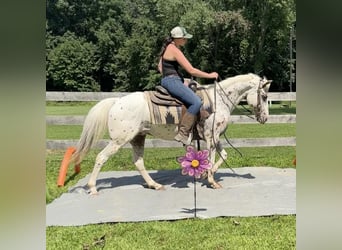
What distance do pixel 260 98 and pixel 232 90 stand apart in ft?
0.90

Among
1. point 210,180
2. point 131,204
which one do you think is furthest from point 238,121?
point 131,204

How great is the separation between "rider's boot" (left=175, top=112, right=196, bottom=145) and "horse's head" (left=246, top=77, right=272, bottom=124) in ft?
2.30

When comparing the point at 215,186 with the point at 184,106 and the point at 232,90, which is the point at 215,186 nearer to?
the point at 184,106

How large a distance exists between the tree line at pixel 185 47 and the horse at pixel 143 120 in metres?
10.9

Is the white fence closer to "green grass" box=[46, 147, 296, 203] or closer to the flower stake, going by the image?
"green grass" box=[46, 147, 296, 203]

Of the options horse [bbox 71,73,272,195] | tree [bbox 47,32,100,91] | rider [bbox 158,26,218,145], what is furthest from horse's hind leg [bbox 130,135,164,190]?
tree [bbox 47,32,100,91]

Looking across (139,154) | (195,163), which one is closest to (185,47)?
(139,154)

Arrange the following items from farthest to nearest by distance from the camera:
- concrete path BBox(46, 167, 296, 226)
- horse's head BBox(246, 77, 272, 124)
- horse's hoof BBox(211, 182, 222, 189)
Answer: horse's head BBox(246, 77, 272, 124) < horse's hoof BBox(211, 182, 222, 189) < concrete path BBox(46, 167, 296, 226)

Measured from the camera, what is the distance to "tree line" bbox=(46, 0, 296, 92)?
16.4 metres

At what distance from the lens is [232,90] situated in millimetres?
3734

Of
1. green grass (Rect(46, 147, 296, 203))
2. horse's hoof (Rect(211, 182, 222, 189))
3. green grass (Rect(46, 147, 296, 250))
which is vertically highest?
green grass (Rect(46, 147, 296, 250))

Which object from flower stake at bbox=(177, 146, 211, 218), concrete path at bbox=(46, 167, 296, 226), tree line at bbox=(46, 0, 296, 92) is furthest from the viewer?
tree line at bbox=(46, 0, 296, 92)

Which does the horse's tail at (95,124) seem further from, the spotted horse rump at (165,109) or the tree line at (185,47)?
the tree line at (185,47)

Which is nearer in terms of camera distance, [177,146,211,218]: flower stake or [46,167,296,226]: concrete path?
[177,146,211,218]: flower stake
